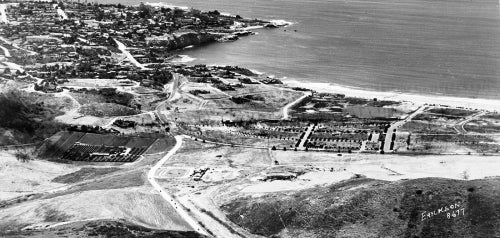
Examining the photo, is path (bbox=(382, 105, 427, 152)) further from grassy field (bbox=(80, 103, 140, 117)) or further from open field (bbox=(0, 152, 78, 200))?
open field (bbox=(0, 152, 78, 200))

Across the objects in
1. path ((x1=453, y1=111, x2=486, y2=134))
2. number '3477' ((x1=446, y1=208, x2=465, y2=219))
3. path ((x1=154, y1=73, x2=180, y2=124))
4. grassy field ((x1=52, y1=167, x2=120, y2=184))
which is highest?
number '3477' ((x1=446, y1=208, x2=465, y2=219))

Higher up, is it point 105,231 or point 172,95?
point 105,231

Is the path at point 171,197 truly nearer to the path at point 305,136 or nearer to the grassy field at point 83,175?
the grassy field at point 83,175

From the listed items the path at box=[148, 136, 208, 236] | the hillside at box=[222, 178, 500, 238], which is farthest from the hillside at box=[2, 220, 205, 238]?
the hillside at box=[222, 178, 500, 238]

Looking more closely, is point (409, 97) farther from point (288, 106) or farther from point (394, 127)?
point (288, 106)

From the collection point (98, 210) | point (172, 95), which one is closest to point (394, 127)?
point (172, 95)
